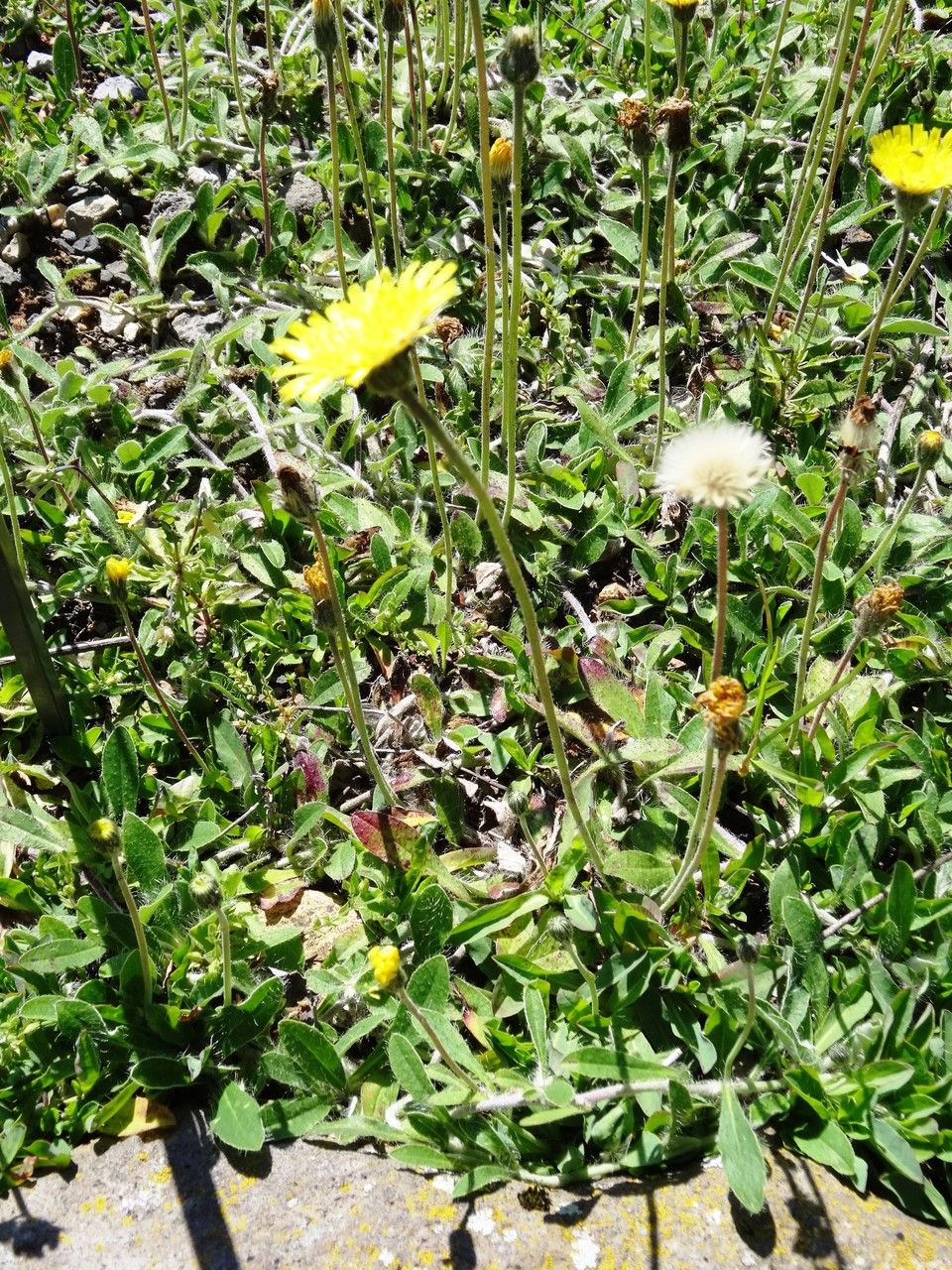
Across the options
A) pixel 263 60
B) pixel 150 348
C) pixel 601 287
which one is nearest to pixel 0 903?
pixel 150 348

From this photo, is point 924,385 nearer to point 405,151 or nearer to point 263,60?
point 405,151

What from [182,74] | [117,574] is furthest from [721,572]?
[182,74]

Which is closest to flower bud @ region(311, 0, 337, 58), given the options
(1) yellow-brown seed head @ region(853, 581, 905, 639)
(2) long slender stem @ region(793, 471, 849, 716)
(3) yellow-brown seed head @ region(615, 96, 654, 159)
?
(3) yellow-brown seed head @ region(615, 96, 654, 159)

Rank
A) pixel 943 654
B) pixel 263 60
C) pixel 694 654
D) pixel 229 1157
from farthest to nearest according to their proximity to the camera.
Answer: pixel 263 60 → pixel 694 654 → pixel 943 654 → pixel 229 1157

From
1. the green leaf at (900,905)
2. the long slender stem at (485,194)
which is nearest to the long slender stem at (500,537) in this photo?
the green leaf at (900,905)

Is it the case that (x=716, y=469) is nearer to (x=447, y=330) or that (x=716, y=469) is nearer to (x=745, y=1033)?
(x=745, y=1033)

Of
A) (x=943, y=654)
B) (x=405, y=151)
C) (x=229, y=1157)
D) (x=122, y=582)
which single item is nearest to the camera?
(x=229, y=1157)

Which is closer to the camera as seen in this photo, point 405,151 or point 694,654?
point 694,654

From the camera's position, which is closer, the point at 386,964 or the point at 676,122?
the point at 386,964
